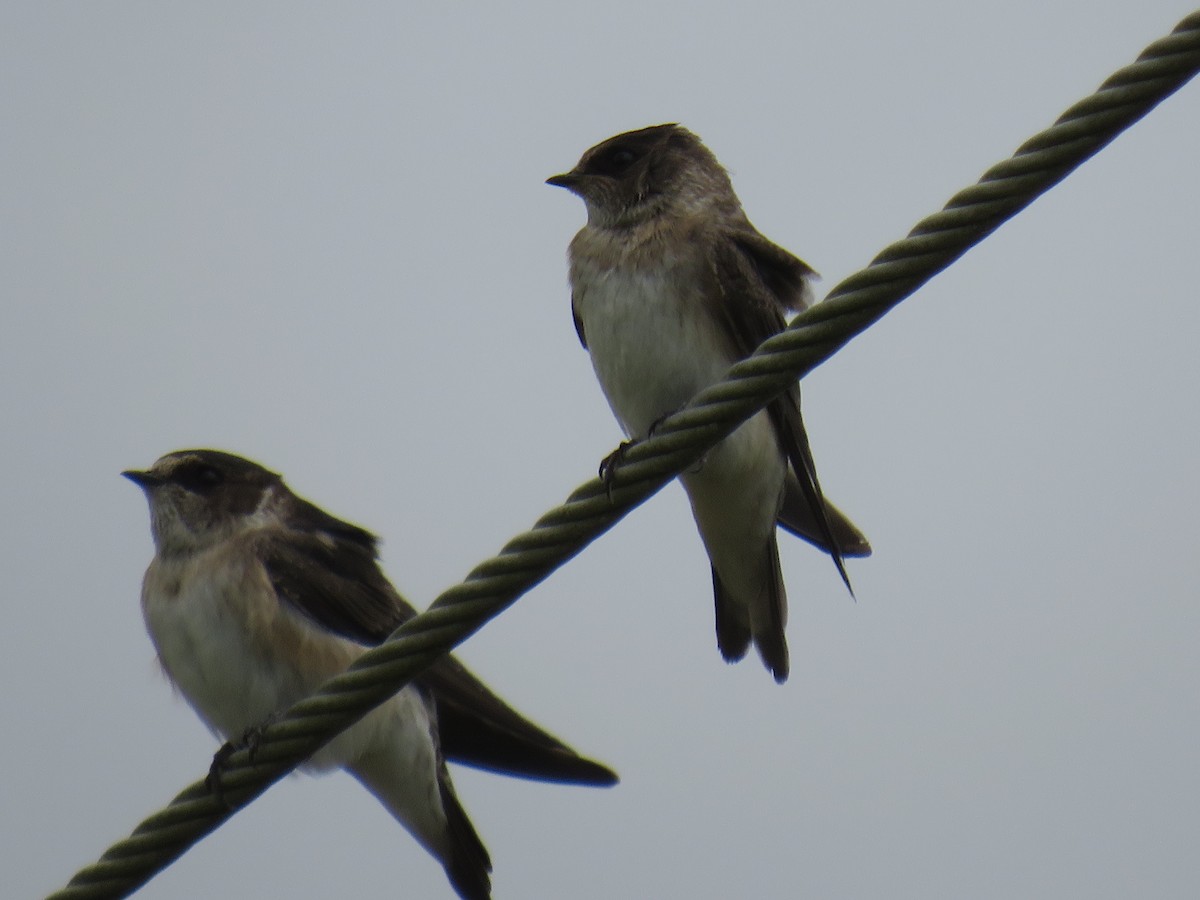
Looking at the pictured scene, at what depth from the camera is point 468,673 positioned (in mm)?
4973

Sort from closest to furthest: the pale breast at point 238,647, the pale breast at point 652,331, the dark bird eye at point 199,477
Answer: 1. the pale breast at point 238,647
2. the pale breast at point 652,331
3. the dark bird eye at point 199,477

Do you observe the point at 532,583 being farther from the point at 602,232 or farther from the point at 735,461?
the point at 602,232

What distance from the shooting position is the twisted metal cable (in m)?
2.89

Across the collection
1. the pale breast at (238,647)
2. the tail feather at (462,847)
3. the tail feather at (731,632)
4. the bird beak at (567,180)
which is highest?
the bird beak at (567,180)

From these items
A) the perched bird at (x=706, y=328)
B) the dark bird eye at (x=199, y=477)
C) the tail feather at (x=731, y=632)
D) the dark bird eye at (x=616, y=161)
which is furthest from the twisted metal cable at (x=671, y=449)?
the dark bird eye at (x=616, y=161)

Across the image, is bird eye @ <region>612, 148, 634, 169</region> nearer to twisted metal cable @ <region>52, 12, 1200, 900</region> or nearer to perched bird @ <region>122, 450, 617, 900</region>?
perched bird @ <region>122, 450, 617, 900</region>

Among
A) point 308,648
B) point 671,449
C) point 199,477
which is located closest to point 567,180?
point 199,477

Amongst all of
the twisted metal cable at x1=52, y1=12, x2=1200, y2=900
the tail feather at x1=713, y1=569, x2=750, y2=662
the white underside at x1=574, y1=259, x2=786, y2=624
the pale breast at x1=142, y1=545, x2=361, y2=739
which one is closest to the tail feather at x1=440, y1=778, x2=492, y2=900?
the pale breast at x1=142, y1=545, x2=361, y2=739

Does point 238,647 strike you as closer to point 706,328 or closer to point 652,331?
point 652,331

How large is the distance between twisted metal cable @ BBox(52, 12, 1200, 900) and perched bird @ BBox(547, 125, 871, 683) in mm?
1469

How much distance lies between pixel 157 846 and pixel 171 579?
1.51 m

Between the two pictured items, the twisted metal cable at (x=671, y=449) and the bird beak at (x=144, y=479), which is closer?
the twisted metal cable at (x=671, y=449)

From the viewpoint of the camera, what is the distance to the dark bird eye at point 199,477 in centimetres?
530

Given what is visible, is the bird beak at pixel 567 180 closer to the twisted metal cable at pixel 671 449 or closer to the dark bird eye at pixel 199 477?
the dark bird eye at pixel 199 477
